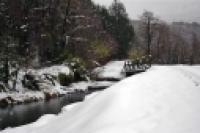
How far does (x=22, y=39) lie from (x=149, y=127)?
42420mm

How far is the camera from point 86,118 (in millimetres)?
8211

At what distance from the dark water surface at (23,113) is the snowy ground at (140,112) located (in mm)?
14020

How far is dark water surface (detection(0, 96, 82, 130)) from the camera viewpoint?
23.7 metres

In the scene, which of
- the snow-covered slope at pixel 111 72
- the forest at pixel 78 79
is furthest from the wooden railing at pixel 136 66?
the snow-covered slope at pixel 111 72

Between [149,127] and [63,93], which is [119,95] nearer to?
[149,127]

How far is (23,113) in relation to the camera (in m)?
27.6

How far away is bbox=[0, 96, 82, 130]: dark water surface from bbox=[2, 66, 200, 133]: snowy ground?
46.0ft

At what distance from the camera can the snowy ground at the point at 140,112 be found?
724cm

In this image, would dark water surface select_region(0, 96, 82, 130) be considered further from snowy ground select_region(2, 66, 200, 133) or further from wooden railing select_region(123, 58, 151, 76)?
wooden railing select_region(123, 58, 151, 76)

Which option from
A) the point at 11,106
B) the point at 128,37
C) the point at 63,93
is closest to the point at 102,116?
the point at 11,106

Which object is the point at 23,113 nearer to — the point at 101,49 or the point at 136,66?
the point at 136,66

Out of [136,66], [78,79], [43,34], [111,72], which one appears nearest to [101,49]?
[111,72]

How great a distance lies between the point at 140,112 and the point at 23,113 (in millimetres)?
20998

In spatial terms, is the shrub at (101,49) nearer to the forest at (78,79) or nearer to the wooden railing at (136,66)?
the forest at (78,79)
